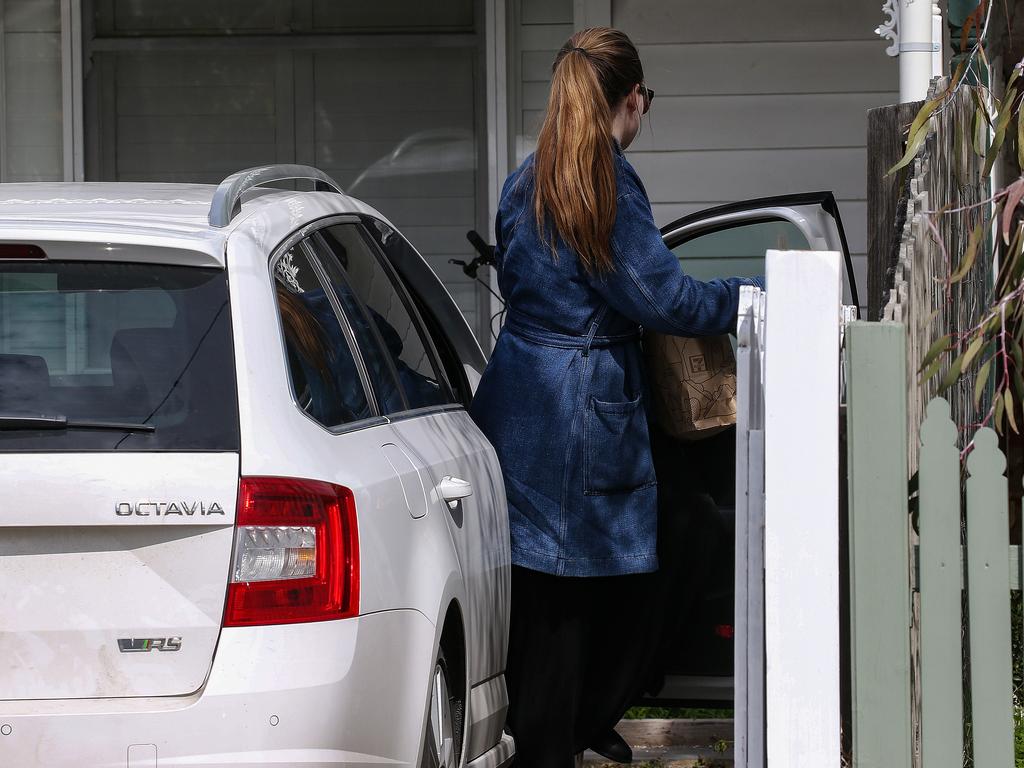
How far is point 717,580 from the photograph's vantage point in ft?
13.2

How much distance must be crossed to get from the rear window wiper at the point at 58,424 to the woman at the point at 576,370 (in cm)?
122

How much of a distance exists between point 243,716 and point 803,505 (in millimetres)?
1000

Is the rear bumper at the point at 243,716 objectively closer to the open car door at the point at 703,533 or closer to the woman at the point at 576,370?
the woman at the point at 576,370

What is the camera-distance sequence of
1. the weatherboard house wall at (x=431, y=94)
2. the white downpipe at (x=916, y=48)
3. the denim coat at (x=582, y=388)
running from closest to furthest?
the denim coat at (x=582, y=388)
the white downpipe at (x=916, y=48)
the weatherboard house wall at (x=431, y=94)

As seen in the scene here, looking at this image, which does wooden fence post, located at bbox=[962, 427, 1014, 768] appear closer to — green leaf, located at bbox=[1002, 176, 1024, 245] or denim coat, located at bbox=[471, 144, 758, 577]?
A: green leaf, located at bbox=[1002, 176, 1024, 245]

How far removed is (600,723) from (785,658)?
1.41m

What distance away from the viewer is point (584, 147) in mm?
3201

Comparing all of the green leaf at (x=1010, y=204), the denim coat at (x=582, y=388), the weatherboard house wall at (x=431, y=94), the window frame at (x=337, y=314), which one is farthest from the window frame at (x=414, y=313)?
the weatherboard house wall at (x=431, y=94)

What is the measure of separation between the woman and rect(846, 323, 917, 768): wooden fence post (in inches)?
37.0

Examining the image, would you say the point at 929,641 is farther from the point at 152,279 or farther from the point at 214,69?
the point at 214,69

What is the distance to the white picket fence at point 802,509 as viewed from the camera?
7.63ft

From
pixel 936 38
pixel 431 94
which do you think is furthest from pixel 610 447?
pixel 431 94

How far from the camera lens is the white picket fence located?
232 cm

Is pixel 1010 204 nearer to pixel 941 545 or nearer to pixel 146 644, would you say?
pixel 941 545
